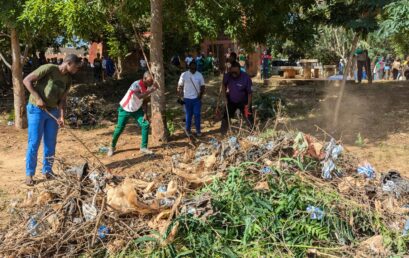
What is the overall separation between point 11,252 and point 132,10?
509 centimetres

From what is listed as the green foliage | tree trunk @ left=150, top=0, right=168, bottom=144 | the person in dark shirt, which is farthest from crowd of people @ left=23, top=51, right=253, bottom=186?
the person in dark shirt

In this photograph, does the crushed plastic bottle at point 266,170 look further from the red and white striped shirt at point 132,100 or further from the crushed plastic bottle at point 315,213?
the red and white striped shirt at point 132,100

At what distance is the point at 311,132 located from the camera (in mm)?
8859

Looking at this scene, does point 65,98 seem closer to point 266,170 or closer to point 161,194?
point 161,194

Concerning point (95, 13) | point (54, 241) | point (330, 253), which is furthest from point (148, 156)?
point (330, 253)

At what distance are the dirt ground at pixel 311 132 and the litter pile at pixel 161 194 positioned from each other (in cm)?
96

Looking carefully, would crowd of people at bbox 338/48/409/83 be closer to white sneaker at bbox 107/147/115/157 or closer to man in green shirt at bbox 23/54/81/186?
white sneaker at bbox 107/147/115/157

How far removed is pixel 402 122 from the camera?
913cm

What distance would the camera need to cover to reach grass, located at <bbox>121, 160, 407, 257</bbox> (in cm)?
358

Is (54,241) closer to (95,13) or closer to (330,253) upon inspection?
(330,253)

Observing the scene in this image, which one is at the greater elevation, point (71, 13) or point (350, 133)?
point (71, 13)

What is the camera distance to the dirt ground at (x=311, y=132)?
6.79 m

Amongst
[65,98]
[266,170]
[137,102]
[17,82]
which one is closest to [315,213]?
[266,170]

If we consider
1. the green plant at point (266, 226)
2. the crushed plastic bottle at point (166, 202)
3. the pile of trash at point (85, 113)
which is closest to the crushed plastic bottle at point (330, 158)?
the green plant at point (266, 226)
